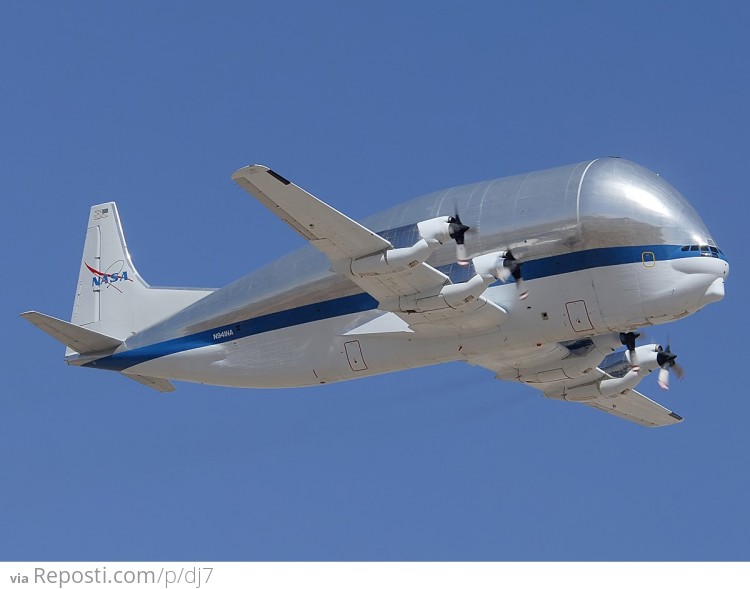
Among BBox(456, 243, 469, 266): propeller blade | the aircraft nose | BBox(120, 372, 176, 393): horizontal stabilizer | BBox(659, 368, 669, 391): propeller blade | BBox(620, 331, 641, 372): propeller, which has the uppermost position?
BBox(456, 243, 469, 266): propeller blade

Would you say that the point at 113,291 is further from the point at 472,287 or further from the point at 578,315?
the point at 578,315

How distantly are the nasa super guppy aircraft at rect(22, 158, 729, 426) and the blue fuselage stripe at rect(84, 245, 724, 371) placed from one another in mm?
40

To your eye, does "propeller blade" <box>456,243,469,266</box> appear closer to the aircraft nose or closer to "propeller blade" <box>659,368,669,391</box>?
the aircraft nose

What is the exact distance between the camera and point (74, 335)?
131 feet

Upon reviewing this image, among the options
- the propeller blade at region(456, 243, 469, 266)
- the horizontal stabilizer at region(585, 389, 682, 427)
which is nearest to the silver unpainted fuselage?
the propeller blade at region(456, 243, 469, 266)

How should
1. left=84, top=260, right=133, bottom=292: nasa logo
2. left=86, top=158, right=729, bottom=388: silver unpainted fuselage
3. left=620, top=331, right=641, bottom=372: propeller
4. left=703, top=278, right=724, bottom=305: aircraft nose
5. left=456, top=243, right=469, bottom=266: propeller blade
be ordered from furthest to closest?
1. left=84, top=260, right=133, bottom=292: nasa logo
2. left=620, top=331, right=641, bottom=372: propeller
3. left=86, top=158, right=729, bottom=388: silver unpainted fuselage
4. left=703, top=278, right=724, bottom=305: aircraft nose
5. left=456, top=243, right=469, bottom=266: propeller blade

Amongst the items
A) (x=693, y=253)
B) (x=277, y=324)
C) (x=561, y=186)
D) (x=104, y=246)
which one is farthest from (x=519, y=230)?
(x=104, y=246)

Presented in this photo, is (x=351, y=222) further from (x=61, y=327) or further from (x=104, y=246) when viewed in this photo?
(x=104, y=246)

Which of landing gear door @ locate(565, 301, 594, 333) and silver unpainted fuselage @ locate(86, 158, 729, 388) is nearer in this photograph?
silver unpainted fuselage @ locate(86, 158, 729, 388)

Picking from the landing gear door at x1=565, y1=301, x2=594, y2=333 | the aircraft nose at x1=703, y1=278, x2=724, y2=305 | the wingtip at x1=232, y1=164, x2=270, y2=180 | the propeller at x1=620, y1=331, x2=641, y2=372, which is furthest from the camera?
the propeller at x1=620, y1=331, x2=641, y2=372

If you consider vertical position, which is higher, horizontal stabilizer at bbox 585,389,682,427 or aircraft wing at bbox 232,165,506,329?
aircraft wing at bbox 232,165,506,329

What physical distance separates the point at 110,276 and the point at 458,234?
16027 millimetres

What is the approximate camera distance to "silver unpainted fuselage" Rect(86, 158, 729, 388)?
109 ft

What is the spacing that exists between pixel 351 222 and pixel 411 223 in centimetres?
368
